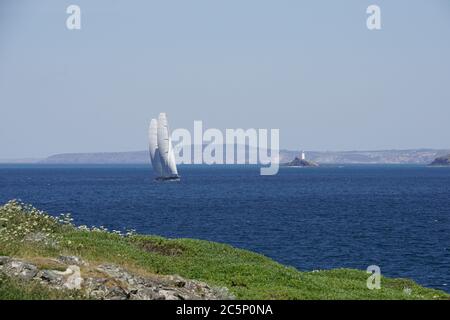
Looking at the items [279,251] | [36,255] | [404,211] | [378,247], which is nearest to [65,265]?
[36,255]

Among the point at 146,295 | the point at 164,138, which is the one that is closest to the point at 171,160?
the point at 164,138

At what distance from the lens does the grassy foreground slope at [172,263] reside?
2025cm

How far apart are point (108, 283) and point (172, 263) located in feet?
25.6

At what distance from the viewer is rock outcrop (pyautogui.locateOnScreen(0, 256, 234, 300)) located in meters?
17.3

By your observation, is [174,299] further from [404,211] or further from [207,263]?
[404,211]

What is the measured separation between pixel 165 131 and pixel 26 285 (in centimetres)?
16372

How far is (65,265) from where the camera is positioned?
778 inches

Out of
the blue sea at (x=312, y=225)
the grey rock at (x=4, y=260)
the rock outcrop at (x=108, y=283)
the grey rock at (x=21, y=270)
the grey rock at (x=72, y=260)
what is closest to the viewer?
the rock outcrop at (x=108, y=283)

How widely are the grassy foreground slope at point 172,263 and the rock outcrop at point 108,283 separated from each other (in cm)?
80

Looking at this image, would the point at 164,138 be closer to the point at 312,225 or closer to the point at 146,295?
the point at 312,225

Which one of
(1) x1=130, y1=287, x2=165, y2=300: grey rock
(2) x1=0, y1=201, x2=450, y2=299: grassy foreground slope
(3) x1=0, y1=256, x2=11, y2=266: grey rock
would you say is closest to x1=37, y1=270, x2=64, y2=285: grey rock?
(2) x1=0, y1=201, x2=450, y2=299: grassy foreground slope

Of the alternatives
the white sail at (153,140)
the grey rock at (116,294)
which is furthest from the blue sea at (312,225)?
the white sail at (153,140)

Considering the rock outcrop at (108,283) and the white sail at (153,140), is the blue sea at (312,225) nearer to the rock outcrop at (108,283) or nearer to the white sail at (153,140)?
the rock outcrop at (108,283)

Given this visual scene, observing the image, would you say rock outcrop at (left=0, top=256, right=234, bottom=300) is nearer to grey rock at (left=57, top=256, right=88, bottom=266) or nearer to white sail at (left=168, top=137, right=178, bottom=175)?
grey rock at (left=57, top=256, right=88, bottom=266)
